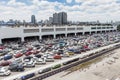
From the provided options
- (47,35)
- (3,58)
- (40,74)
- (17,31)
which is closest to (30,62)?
(40,74)

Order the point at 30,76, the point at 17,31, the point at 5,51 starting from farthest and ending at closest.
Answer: the point at 17,31 < the point at 5,51 < the point at 30,76

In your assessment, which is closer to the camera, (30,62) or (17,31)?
(30,62)

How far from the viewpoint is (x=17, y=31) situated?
326ft

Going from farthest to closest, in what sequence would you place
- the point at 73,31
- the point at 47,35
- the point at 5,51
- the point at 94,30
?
the point at 94,30 < the point at 73,31 < the point at 47,35 < the point at 5,51

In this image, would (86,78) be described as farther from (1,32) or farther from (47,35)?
(47,35)

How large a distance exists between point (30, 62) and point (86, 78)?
1522 centimetres

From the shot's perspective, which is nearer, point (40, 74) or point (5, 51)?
point (40, 74)

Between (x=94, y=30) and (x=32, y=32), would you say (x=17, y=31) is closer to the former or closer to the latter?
(x=32, y=32)

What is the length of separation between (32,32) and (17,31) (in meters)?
12.1

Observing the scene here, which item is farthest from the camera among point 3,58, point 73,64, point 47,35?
point 47,35

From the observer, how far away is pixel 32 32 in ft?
362

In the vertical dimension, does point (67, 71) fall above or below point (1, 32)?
below

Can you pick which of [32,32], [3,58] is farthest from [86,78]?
[32,32]

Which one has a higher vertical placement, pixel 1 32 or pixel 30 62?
pixel 1 32
